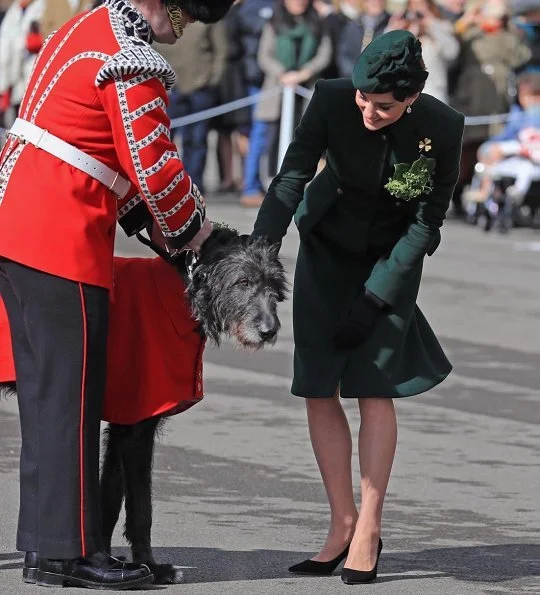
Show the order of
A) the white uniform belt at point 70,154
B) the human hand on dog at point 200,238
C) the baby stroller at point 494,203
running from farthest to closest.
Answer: the baby stroller at point 494,203 → the human hand on dog at point 200,238 → the white uniform belt at point 70,154

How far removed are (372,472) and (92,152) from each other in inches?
58.4

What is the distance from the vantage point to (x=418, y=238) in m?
5.88

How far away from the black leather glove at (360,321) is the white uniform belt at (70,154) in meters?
0.97

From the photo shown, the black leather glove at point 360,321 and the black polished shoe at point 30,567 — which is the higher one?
the black leather glove at point 360,321

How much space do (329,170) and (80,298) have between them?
3.52ft

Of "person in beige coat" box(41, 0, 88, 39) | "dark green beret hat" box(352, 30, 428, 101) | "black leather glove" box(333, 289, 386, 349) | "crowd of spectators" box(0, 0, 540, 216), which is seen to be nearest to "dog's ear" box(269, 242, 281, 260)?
"black leather glove" box(333, 289, 386, 349)

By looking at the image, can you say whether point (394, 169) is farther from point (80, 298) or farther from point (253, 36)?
point (253, 36)

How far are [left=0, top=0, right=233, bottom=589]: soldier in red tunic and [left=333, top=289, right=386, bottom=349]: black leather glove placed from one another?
718 mm

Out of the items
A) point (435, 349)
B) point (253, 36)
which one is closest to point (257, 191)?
point (253, 36)

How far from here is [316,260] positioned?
237 inches

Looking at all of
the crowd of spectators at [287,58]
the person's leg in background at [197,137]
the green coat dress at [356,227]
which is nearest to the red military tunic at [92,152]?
the green coat dress at [356,227]

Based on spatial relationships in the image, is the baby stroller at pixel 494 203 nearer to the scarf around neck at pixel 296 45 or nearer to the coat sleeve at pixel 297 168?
the scarf around neck at pixel 296 45

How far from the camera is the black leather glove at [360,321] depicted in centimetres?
584

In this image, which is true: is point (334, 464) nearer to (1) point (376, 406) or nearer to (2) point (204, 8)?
(1) point (376, 406)
